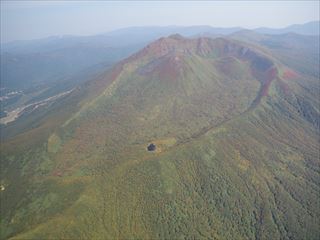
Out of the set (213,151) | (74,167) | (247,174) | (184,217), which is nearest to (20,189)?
(74,167)

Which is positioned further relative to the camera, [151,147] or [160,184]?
[151,147]

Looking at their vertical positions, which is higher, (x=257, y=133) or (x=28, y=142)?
(x=28, y=142)

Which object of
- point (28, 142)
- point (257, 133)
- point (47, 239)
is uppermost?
point (47, 239)

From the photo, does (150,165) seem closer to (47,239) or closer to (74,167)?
(74,167)

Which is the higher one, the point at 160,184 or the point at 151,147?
the point at 151,147

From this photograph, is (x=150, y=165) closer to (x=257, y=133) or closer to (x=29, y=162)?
(x=29, y=162)

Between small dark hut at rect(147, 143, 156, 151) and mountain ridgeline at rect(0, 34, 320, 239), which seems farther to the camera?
small dark hut at rect(147, 143, 156, 151)

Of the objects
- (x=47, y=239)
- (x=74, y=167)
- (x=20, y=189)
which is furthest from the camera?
(x=74, y=167)

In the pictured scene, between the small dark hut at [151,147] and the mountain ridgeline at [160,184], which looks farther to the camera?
the small dark hut at [151,147]

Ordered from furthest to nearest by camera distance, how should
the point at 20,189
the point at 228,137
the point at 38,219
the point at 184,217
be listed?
the point at 228,137, the point at 20,189, the point at 184,217, the point at 38,219

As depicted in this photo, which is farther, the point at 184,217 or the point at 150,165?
the point at 150,165
